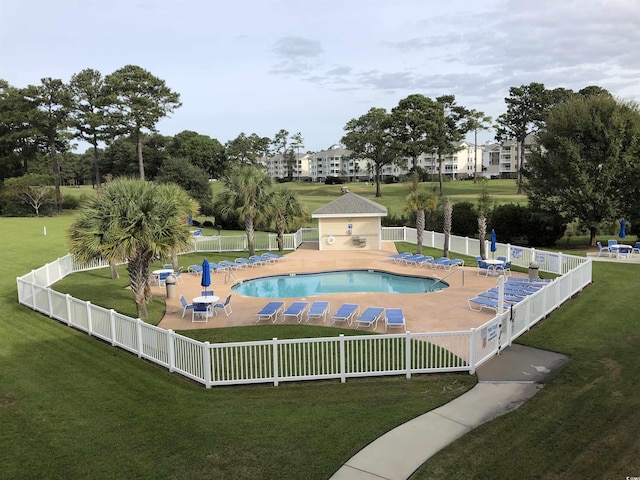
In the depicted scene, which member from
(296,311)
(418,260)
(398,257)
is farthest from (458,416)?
(398,257)

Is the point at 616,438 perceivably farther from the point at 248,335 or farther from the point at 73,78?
the point at 73,78

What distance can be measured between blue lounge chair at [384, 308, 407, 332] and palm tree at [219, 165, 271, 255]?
13196 millimetres

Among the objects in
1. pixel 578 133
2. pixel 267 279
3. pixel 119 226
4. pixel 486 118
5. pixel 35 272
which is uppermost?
pixel 486 118

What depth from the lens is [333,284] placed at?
22.0 meters

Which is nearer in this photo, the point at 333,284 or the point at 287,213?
the point at 333,284

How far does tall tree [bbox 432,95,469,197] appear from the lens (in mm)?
67125

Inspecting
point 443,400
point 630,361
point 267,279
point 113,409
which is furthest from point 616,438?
point 267,279

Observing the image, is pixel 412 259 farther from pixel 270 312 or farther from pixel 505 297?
pixel 270 312

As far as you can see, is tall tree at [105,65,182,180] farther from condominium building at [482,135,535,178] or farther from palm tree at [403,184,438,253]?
condominium building at [482,135,535,178]

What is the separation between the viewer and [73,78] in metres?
51.6

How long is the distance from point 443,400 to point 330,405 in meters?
2.14

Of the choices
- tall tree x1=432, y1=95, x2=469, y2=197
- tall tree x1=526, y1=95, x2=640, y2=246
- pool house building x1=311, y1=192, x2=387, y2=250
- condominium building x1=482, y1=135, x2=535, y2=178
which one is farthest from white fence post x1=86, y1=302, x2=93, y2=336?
condominium building x1=482, y1=135, x2=535, y2=178

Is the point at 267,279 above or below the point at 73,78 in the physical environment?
below

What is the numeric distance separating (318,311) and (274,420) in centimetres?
661
